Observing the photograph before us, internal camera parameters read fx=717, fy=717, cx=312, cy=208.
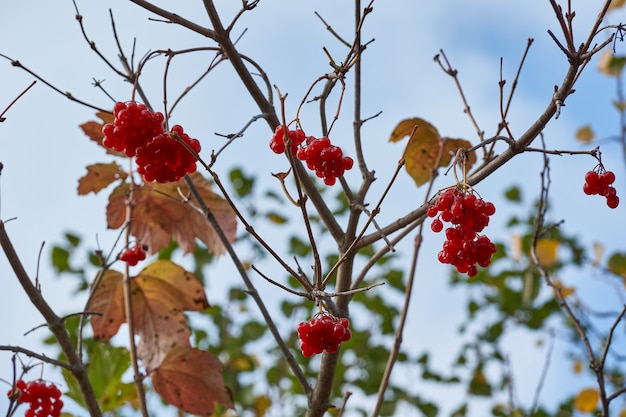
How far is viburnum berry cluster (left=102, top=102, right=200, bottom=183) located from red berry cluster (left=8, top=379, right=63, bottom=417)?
530 mm

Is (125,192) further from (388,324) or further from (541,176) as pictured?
(388,324)

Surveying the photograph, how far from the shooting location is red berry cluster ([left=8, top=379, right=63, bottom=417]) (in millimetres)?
1367

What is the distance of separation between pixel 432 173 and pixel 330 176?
52 centimetres

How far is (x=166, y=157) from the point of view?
110cm

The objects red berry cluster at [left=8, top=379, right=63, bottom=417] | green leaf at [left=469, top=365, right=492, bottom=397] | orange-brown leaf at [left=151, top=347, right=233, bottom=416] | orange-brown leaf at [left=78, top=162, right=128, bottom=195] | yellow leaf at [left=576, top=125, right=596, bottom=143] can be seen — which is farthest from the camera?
yellow leaf at [left=576, top=125, right=596, bottom=143]

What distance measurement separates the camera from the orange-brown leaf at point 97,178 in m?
1.64

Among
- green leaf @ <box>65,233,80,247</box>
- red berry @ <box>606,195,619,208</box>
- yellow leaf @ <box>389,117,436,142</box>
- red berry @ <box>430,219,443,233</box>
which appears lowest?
red berry @ <box>430,219,443,233</box>

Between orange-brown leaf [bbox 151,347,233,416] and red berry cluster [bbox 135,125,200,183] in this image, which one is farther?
orange-brown leaf [bbox 151,347,233,416]

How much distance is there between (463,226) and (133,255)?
83 centimetres

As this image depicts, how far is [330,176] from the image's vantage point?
1.08 m

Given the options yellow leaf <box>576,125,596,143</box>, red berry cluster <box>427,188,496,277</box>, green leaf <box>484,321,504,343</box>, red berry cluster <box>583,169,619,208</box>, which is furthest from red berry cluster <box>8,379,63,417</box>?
yellow leaf <box>576,125,596,143</box>

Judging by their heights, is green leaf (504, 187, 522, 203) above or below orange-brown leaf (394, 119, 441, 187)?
above

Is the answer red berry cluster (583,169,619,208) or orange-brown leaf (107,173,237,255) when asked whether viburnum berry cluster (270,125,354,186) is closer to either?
red berry cluster (583,169,619,208)

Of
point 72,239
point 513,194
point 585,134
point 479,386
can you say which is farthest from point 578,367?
point 72,239
